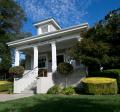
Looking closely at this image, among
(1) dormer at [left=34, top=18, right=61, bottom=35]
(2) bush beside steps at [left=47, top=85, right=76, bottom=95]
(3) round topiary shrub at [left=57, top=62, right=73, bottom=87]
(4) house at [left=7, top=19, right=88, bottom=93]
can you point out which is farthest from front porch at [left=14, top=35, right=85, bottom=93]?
(1) dormer at [left=34, top=18, right=61, bottom=35]

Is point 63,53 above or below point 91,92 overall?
above

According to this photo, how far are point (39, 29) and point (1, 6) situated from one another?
8.99 meters

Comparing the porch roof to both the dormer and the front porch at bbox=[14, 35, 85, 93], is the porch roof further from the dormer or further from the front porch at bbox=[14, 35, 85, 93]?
the dormer

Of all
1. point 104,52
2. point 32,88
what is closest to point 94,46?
point 104,52

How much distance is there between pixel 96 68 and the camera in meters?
19.6

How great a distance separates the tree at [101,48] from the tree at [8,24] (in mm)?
16550

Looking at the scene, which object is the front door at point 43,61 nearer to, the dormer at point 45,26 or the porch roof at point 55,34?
the dormer at point 45,26

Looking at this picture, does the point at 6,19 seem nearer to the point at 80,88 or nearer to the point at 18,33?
the point at 18,33

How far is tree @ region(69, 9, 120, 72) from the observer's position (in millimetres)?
17062

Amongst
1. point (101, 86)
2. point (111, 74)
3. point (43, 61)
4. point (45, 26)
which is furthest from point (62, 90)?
point (45, 26)

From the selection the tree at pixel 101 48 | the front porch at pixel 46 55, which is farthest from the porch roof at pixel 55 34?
the tree at pixel 101 48

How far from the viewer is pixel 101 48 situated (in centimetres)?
1711

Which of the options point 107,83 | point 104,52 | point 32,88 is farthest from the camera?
point 32,88

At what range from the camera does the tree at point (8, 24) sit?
3244 cm
